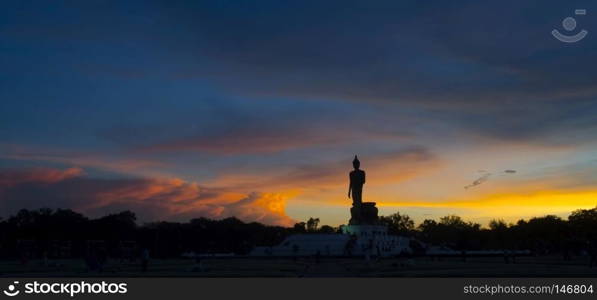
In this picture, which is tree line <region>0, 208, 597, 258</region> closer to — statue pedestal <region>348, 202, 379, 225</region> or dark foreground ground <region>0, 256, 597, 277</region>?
statue pedestal <region>348, 202, 379, 225</region>

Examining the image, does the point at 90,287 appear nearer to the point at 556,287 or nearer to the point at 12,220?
the point at 556,287

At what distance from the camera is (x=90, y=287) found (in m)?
20.2

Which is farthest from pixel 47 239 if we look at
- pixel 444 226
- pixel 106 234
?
pixel 444 226

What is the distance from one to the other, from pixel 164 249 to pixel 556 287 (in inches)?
2568

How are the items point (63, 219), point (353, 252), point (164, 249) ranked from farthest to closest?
point (63, 219) < point (164, 249) < point (353, 252)

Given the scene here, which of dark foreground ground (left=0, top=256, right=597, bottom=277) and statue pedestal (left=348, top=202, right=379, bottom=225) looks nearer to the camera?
dark foreground ground (left=0, top=256, right=597, bottom=277)

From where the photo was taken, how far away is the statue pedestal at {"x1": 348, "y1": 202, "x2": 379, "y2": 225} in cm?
8669

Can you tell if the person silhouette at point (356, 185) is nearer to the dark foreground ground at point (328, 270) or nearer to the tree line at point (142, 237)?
the tree line at point (142, 237)

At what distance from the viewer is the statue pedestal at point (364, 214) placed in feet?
284

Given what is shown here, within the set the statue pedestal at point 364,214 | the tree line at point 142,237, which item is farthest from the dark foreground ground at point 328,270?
the statue pedestal at point 364,214

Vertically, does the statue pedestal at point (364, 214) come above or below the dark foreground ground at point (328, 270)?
above

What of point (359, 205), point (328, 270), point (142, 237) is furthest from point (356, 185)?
point (328, 270)

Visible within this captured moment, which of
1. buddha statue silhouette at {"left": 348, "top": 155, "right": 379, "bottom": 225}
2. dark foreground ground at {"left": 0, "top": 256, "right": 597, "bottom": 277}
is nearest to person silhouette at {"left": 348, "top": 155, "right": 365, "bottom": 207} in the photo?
buddha statue silhouette at {"left": 348, "top": 155, "right": 379, "bottom": 225}

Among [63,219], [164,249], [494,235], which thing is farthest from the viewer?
[494,235]
